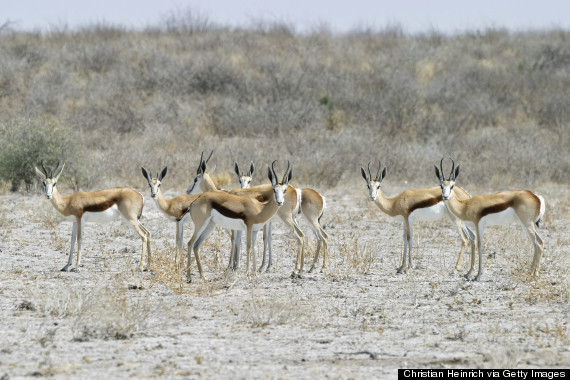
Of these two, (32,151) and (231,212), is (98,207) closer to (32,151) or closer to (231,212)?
(231,212)

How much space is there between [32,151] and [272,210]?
32.1 feet

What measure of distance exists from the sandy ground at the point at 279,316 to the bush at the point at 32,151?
5.68 meters

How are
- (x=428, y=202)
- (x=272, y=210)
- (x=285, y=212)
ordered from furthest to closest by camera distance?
(x=428, y=202)
(x=285, y=212)
(x=272, y=210)

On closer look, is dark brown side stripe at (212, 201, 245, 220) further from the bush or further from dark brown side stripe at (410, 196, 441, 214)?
the bush

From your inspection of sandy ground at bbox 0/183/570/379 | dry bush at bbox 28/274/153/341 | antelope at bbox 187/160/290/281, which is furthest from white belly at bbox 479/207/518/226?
dry bush at bbox 28/274/153/341

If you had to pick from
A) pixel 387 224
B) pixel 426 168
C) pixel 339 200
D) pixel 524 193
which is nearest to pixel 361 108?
pixel 426 168

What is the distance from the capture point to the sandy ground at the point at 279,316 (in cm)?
633

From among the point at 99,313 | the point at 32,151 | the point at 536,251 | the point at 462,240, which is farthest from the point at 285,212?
the point at 32,151

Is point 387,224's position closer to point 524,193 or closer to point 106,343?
point 524,193

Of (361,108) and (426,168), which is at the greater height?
(361,108)

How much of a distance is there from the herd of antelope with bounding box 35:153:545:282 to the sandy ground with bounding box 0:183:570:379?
0.33 metres

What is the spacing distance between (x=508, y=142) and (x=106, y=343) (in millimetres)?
19602

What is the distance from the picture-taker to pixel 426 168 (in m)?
21.6

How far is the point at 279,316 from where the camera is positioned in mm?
7680
